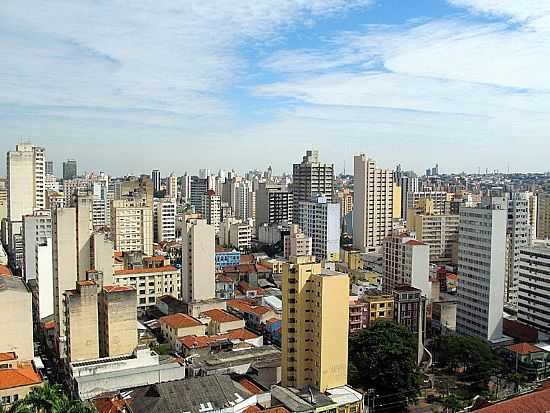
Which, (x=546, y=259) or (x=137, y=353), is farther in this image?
(x=546, y=259)

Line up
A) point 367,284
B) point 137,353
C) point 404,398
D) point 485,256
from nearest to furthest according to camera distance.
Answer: point 404,398
point 137,353
point 485,256
point 367,284

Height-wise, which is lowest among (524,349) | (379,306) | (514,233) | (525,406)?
(524,349)

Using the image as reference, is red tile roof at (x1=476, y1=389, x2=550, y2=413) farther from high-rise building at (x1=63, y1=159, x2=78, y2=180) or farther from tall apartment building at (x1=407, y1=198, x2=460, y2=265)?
high-rise building at (x1=63, y1=159, x2=78, y2=180)

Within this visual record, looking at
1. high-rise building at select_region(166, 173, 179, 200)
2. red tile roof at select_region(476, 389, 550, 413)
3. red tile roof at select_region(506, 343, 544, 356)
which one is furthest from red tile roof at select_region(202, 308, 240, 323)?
high-rise building at select_region(166, 173, 179, 200)

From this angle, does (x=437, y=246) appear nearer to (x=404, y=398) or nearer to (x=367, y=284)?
(x=367, y=284)

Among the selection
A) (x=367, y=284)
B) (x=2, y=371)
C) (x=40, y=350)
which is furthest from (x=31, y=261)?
(x=367, y=284)

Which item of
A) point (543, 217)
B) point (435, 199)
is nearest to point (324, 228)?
point (435, 199)

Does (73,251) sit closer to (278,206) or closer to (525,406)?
(525,406)
